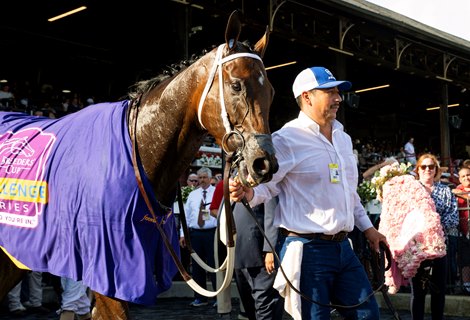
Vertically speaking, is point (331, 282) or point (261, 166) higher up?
point (261, 166)

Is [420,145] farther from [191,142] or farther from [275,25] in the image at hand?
[191,142]

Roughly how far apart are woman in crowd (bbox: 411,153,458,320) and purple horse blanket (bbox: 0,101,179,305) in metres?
3.16

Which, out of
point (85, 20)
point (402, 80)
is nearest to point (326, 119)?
point (85, 20)

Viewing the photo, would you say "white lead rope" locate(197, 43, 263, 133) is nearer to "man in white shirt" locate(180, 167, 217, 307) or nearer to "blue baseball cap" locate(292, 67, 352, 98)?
"blue baseball cap" locate(292, 67, 352, 98)

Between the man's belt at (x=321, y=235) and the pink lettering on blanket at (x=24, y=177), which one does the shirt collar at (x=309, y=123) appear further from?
the pink lettering on blanket at (x=24, y=177)

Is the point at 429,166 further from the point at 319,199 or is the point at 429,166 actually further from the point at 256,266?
the point at 319,199

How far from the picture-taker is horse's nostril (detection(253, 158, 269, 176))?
2.93 meters

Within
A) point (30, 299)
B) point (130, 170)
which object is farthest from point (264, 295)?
point (30, 299)

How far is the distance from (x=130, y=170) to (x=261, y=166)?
84cm

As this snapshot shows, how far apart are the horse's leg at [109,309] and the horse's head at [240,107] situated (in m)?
0.98

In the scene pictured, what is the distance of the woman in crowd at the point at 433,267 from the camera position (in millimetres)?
6047

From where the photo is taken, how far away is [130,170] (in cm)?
348

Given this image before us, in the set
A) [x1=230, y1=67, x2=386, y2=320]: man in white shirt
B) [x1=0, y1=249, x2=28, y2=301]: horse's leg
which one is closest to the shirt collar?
[x1=230, y1=67, x2=386, y2=320]: man in white shirt

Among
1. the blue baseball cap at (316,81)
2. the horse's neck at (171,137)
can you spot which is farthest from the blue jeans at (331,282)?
the blue baseball cap at (316,81)
